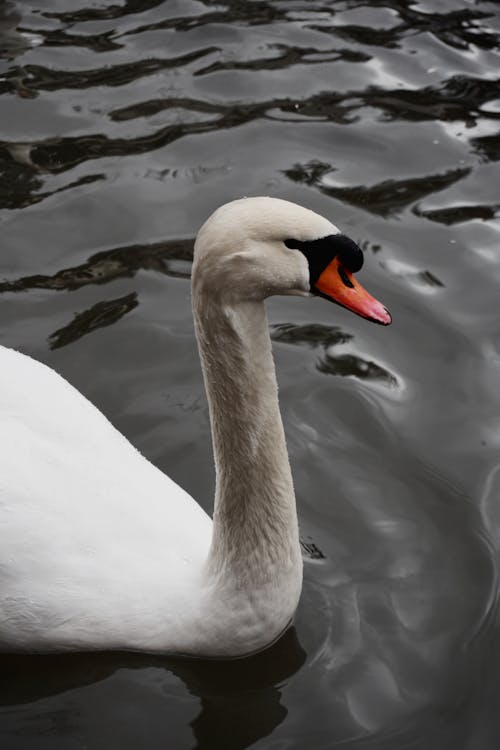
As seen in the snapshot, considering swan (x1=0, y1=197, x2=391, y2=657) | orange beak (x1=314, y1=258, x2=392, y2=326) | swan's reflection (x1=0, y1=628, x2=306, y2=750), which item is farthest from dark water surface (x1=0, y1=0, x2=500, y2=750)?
orange beak (x1=314, y1=258, x2=392, y2=326)

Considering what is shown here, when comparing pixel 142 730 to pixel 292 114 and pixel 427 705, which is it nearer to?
pixel 427 705

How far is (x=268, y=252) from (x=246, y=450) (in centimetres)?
81

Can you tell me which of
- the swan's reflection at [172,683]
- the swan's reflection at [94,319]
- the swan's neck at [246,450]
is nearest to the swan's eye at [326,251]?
the swan's neck at [246,450]

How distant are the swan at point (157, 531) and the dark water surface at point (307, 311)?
274 mm

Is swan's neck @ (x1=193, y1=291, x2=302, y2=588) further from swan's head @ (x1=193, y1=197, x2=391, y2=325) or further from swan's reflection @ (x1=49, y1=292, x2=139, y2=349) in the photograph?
swan's reflection @ (x1=49, y1=292, x2=139, y2=349)

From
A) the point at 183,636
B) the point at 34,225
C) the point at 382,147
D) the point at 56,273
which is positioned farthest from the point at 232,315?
the point at 382,147

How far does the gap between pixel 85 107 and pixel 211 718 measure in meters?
5.45

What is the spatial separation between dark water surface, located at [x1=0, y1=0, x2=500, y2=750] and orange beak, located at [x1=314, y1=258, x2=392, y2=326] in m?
1.54

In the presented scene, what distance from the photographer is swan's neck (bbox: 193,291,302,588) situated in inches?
150

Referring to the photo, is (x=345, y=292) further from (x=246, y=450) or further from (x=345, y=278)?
(x=246, y=450)

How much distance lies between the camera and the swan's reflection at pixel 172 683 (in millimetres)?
4457

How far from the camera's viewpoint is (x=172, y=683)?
4.54 metres

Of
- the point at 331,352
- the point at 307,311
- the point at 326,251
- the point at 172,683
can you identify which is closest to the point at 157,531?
the point at 172,683

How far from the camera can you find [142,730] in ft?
14.3
